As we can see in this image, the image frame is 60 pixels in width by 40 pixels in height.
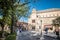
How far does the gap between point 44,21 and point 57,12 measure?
16.3 ft

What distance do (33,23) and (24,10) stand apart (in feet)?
73.3

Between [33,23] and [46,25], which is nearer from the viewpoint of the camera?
[46,25]

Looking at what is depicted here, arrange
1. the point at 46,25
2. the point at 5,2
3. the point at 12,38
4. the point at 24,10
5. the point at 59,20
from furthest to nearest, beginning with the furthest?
the point at 46,25, the point at 59,20, the point at 24,10, the point at 5,2, the point at 12,38

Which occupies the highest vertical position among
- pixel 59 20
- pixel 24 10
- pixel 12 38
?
pixel 24 10

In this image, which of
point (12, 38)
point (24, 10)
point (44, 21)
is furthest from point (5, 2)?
point (44, 21)

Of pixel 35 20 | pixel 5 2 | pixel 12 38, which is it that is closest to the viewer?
pixel 12 38

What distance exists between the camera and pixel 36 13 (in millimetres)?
41125

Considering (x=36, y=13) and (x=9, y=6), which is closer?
(x=9, y=6)

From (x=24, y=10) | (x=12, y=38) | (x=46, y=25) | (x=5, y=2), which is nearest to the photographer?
(x=12, y=38)

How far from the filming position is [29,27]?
134 feet

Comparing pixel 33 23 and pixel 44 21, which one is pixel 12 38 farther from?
pixel 33 23

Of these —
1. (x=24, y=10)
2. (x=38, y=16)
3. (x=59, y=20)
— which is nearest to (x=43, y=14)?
(x=38, y=16)

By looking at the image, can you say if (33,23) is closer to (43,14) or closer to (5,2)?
(43,14)

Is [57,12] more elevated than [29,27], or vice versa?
[57,12]
